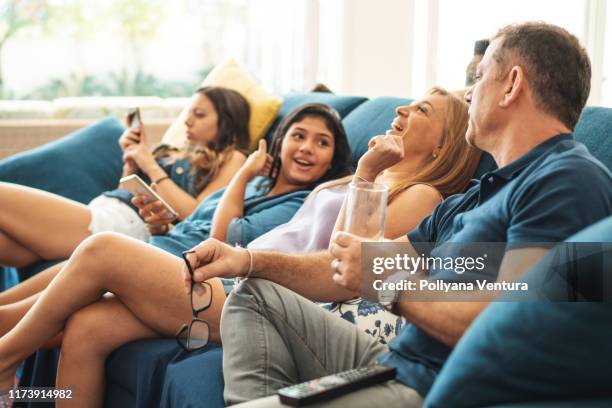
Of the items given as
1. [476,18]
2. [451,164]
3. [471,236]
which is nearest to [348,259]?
[471,236]

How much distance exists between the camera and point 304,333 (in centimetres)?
158

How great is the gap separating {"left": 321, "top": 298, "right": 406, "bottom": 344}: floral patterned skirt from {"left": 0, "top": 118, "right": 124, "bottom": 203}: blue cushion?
70.7 inches

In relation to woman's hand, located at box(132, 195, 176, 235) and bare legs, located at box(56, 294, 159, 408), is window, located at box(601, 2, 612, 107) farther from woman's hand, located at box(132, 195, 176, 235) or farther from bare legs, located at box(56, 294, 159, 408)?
bare legs, located at box(56, 294, 159, 408)

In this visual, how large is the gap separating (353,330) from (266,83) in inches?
128

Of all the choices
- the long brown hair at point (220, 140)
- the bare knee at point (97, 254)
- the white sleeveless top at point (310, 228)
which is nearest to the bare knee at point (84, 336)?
the bare knee at point (97, 254)

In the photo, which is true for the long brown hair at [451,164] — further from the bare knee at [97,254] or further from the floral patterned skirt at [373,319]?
the bare knee at [97,254]

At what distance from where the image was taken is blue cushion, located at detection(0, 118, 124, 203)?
3.21 meters

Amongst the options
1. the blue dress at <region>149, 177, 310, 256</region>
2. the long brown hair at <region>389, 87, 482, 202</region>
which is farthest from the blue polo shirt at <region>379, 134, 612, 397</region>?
the blue dress at <region>149, 177, 310, 256</region>

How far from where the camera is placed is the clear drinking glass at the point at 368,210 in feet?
4.32

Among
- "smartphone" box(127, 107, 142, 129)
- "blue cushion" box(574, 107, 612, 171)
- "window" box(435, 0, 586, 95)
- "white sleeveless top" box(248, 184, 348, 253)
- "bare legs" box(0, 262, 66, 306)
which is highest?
"window" box(435, 0, 586, 95)

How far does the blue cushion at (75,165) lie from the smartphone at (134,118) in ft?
0.62

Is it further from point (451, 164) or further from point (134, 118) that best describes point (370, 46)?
point (451, 164)

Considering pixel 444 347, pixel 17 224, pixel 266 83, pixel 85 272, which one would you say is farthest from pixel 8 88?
pixel 444 347

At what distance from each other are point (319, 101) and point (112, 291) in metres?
1.56
